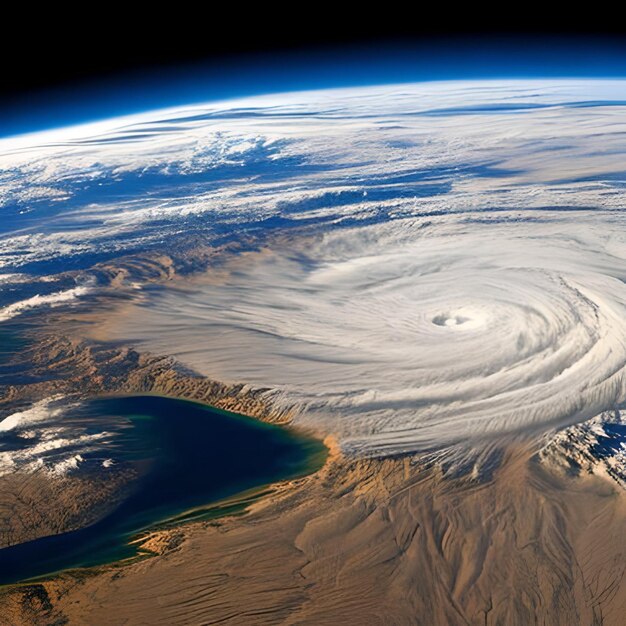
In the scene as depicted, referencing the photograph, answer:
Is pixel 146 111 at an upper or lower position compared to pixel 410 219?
upper

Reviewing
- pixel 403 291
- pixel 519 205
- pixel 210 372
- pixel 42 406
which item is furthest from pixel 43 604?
pixel 519 205

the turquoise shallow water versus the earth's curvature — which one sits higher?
the earth's curvature

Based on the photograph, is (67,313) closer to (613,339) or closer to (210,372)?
(210,372)

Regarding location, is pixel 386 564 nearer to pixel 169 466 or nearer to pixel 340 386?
pixel 340 386

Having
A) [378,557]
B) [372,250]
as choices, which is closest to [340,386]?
[378,557]

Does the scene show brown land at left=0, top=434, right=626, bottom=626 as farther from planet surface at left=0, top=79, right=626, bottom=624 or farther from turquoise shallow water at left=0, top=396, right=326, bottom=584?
turquoise shallow water at left=0, top=396, right=326, bottom=584

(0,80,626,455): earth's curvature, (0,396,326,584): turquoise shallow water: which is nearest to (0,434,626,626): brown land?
(0,396,326,584): turquoise shallow water
